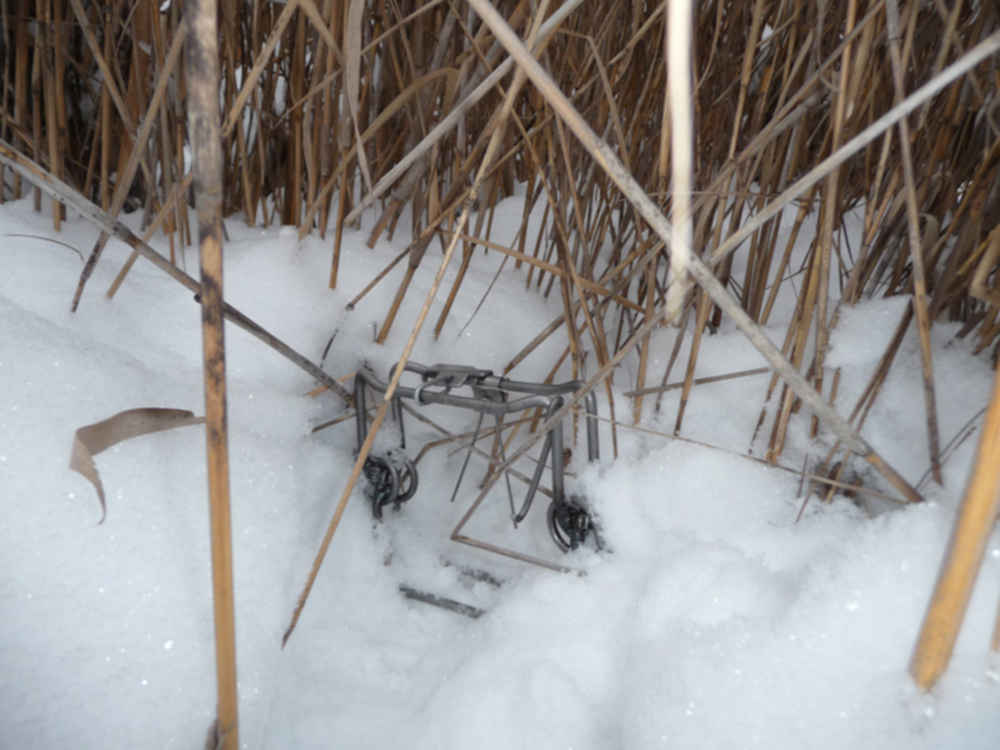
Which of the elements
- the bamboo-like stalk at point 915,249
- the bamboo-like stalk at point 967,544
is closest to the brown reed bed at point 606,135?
the bamboo-like stalk at point 915,249

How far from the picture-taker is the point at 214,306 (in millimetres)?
299

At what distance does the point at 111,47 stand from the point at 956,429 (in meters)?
0.76

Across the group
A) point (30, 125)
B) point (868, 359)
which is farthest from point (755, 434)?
point (30, 125)

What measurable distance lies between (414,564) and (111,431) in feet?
1.02

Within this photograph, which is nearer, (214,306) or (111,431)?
(214,306)

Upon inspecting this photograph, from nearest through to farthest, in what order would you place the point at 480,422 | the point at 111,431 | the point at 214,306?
1. the point at 214,306
2. the point at 111,431
3. the point at 480,422

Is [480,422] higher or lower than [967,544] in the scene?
lower

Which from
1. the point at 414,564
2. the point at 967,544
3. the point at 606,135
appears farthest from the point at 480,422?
the point at 967,544

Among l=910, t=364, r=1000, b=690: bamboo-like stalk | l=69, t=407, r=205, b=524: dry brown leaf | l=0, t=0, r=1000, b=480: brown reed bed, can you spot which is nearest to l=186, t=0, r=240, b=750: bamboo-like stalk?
l=69, t=407, r=205, b=524: dry brown leaf

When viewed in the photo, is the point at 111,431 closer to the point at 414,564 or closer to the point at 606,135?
the point at 414,564

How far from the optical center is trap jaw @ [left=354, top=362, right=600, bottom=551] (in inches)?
23.0

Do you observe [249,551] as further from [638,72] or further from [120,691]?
[638,72]

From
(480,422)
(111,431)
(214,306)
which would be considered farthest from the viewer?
(480,422)

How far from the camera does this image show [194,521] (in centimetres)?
49
